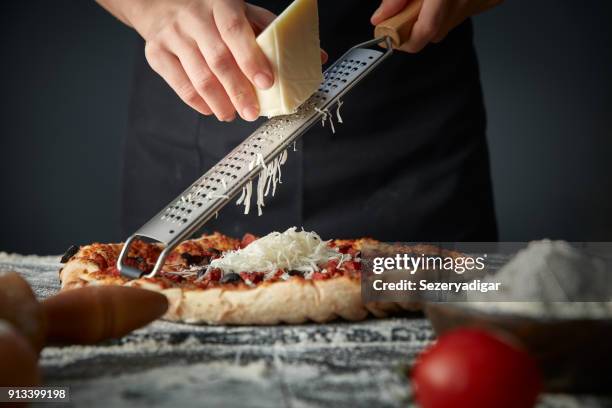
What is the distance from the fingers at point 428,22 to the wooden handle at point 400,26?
2cm

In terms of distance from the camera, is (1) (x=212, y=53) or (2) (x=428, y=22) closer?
(1) (x=212, y=53)

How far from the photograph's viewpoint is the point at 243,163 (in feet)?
7.46

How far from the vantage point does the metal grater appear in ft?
6.96

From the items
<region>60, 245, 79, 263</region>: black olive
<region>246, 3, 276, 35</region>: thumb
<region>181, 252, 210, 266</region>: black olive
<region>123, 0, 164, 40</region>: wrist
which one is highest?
<region>123, 0, 164, 40</region>: wrist

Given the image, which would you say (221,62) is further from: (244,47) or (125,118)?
(125,118)

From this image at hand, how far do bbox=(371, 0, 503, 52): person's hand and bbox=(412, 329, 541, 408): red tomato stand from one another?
157cm

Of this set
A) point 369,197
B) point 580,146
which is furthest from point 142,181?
point 580,146

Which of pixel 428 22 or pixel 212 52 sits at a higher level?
pixel 428 22

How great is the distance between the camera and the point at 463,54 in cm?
319

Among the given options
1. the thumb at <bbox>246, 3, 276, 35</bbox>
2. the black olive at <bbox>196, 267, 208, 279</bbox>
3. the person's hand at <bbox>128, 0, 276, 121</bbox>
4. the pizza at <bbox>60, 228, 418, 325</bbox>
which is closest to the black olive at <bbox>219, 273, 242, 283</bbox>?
the pizza at <bbox>60, 228, 418, 325</bbox>

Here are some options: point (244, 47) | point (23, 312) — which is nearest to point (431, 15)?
point (244, 47)

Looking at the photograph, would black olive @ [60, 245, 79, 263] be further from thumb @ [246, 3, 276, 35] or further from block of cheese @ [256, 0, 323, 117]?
thumb @ [246, 3, 276, 35]

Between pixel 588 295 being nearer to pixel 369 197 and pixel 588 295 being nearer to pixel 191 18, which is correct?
pixel 191 18

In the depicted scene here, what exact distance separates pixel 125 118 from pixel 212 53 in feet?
11.1
